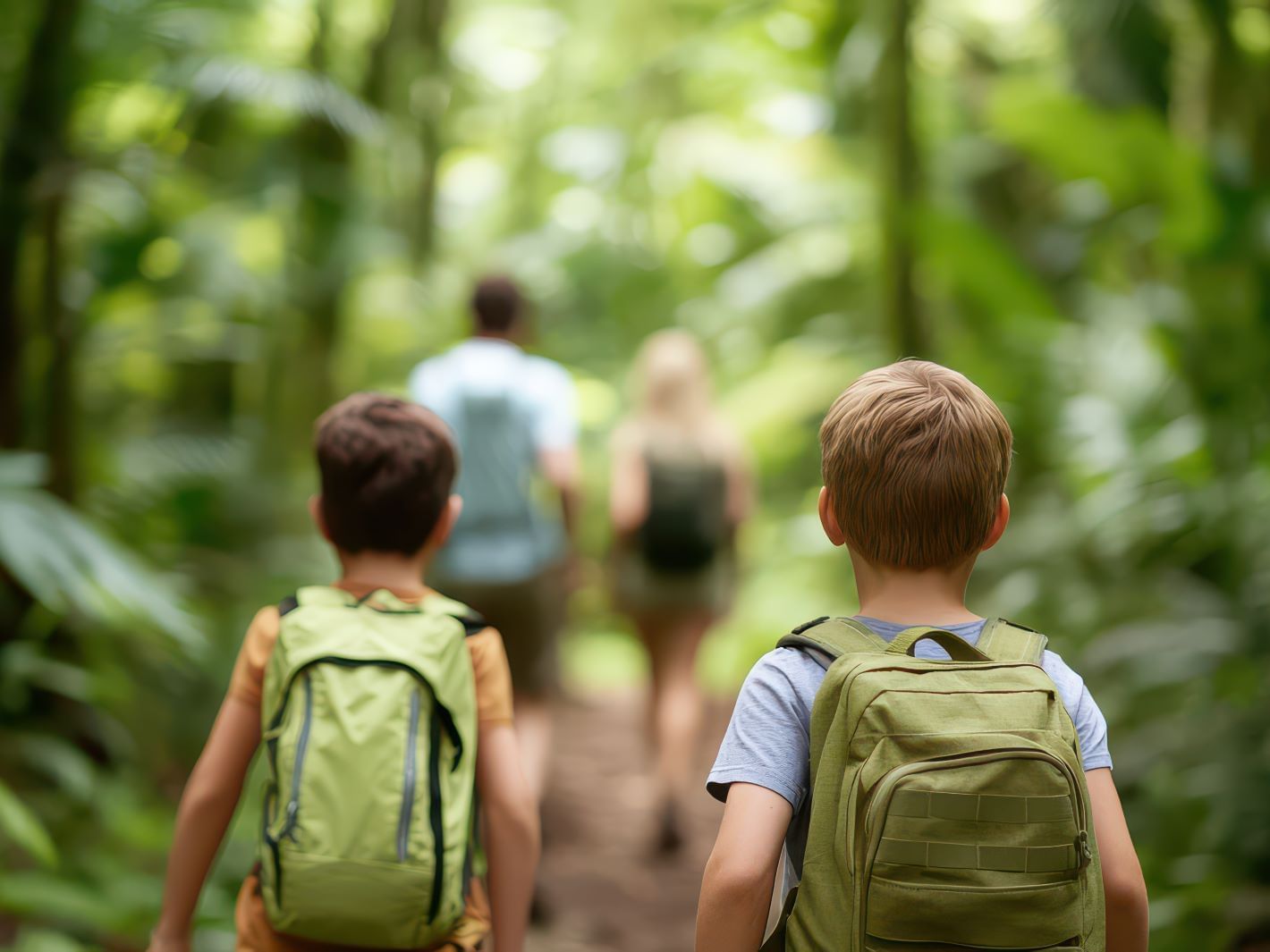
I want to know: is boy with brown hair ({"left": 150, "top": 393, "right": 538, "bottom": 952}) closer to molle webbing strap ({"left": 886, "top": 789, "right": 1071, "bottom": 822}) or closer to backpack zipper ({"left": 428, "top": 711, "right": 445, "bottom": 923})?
backpack zipper ({"left": 428, "top": 711, "right": 445, "bottom": 923})

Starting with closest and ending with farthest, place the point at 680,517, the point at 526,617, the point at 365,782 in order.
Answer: the point at 365,782 < the point at 526,617 < the point at 680,517

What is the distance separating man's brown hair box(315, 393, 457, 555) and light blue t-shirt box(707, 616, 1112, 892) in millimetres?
670

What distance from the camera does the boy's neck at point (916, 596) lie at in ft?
5.13

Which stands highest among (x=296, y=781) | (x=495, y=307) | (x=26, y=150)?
(x=26, y=150)

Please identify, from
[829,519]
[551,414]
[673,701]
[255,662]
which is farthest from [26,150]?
[829,519]

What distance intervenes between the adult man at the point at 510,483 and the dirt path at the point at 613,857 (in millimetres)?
487

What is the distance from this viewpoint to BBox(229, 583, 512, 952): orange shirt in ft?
5.95

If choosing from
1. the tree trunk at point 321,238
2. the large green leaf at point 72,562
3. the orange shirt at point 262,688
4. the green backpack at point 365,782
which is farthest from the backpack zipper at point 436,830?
the tree trunk at point 321,238

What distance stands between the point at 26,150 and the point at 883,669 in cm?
384

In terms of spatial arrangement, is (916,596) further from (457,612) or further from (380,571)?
(380,571)

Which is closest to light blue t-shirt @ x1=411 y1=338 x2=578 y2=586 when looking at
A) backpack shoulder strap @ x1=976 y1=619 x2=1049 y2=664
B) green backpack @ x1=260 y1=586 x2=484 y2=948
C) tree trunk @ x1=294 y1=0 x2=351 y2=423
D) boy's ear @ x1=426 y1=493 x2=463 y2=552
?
tree trunk @ x1=294 y1=0 x2=351 y2=423

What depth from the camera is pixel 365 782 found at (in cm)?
172

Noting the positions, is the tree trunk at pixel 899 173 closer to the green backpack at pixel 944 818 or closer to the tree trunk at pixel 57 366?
the tree trunk at pixel 57 366

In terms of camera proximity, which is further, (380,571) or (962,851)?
(380,571)
